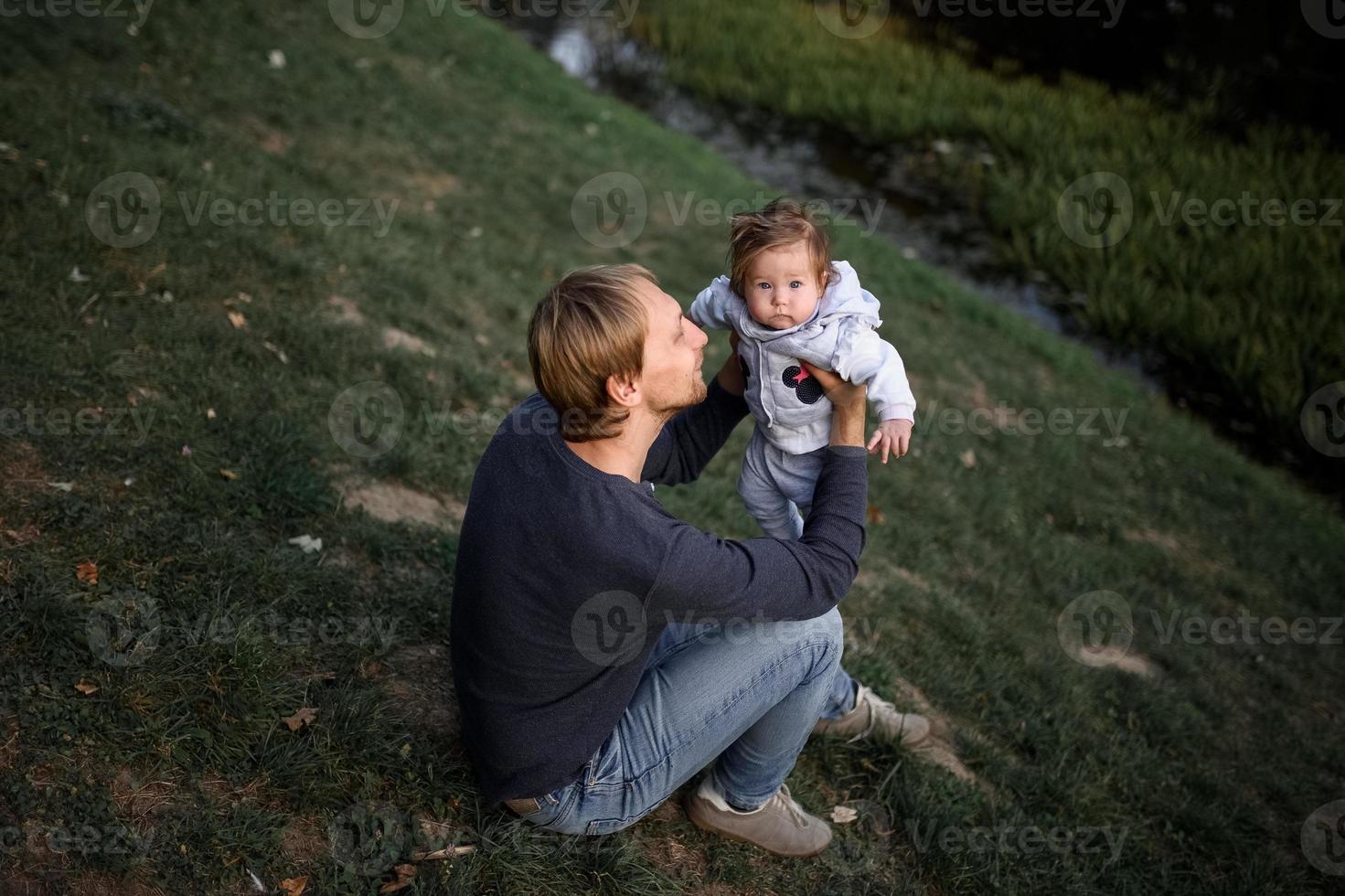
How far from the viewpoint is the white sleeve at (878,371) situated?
2.36m

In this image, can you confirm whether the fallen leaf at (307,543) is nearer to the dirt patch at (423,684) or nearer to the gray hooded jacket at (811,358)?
the dirt patch at (423,684)

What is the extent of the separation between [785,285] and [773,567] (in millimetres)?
773

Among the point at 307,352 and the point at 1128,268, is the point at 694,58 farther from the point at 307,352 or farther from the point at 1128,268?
the point at 307,352

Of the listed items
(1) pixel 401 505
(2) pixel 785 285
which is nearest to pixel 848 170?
(1) pixel 401 505

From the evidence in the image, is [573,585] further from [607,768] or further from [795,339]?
[795,339]

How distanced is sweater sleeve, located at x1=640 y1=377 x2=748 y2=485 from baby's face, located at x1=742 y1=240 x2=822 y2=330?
1.14 ft

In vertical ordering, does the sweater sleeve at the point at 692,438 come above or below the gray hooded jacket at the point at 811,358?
below

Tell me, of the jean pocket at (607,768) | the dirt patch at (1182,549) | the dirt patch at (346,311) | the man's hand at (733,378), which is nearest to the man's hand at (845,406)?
the man's hand at (733,378)

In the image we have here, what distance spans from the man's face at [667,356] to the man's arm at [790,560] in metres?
0.31

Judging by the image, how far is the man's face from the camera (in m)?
2.18

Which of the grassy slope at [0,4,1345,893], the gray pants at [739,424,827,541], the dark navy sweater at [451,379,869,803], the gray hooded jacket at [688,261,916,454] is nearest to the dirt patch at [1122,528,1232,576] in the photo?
the grassy slope at [0,4,1345,893]

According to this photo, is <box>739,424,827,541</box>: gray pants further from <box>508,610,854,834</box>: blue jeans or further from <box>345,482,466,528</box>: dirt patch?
<box>345,482,466,528</box>: dirt patch

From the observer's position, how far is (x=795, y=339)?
2.51 m

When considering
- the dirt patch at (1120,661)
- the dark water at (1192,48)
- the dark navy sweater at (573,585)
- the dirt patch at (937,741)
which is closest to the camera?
the dark navy sweater at (573,585)
